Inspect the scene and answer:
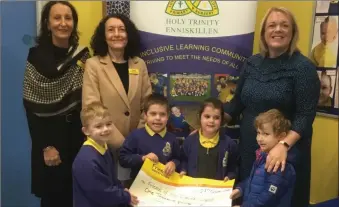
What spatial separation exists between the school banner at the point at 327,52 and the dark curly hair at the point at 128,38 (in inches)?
60.7

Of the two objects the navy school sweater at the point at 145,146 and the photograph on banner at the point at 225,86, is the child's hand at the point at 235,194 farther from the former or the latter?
the photograph on banner at the point at 225,86

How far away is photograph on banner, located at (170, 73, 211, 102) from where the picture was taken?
2477mm

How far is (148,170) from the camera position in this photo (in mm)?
2023

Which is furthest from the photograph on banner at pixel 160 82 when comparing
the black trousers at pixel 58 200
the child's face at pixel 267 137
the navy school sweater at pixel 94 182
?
the black trousers at pixel 58 200

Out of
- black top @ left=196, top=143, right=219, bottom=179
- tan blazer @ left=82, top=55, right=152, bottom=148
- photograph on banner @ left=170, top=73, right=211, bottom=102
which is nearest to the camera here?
black top @ left=196, top=143, right=219, bottom=179

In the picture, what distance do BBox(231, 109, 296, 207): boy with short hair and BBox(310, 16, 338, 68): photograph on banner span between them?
1318 millimetres

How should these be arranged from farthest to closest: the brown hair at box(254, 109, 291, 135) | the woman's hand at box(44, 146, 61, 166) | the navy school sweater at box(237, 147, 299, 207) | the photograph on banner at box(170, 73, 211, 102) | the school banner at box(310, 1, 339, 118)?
the school banner at box(310, 1, 339, 118) < the photograph on banner at box(170, 73, 211, 102) < the woman's hand at box(44, 146, 61, 166) < the brown hair at box(254, 109, 291, 135) < the navy school sweater at box(237, 147, 299, 207)

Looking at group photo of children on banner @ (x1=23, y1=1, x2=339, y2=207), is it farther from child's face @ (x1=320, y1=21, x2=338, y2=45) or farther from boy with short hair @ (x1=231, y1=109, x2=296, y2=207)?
child's face @ (x1=320, y1=21, x2=338, y2=45)

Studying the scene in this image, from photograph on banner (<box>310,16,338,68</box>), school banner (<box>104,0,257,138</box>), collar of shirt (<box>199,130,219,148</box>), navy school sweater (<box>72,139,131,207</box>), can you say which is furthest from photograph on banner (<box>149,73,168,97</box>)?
photograph on banner (<box>310,16,338,68</box>)

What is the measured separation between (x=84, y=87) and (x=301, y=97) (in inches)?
47.5

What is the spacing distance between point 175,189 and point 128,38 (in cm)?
96

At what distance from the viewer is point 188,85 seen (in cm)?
248

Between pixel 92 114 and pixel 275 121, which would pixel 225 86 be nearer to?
pixel 275 121

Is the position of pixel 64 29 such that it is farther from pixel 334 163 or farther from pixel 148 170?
pixel 334 163
